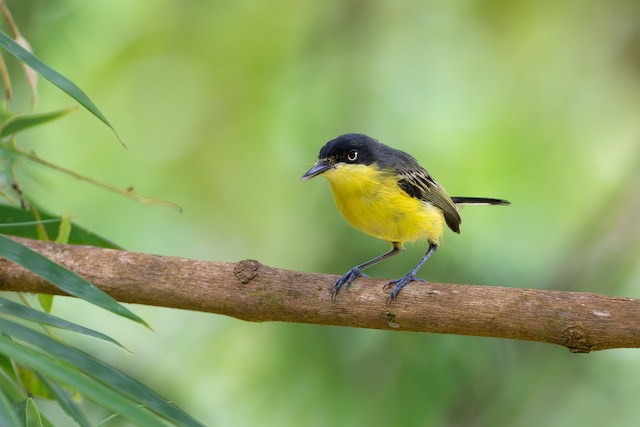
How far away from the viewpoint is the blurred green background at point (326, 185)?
15.5 ft

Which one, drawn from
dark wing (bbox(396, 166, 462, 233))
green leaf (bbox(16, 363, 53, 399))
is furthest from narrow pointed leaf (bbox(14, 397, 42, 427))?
dark wing (bbox(396, 166, 462, 233))

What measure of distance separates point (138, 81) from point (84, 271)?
473cm

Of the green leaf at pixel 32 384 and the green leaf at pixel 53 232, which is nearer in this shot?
the green leaf at pixel 32 384

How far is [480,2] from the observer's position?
21.5 ft

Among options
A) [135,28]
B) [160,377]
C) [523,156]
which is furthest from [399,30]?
[160,377]

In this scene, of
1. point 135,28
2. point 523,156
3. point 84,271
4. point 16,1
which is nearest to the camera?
point 84,271

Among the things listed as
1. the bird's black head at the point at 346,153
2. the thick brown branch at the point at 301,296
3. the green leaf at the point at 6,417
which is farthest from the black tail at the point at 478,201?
the green leaf at the point at 6,417

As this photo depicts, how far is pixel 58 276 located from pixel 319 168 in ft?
6.98

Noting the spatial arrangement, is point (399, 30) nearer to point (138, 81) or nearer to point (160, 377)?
point (138, 81)

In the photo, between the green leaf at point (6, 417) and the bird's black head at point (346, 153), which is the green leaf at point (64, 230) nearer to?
the bird's black head at point (346, 153)

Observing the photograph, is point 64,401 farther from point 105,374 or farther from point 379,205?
point 379,205

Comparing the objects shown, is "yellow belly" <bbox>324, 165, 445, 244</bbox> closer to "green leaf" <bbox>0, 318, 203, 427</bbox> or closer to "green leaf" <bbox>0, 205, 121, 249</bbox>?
"green leaf" <bbox>0, 205, 121, 249</bbox>

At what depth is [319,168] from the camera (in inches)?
166

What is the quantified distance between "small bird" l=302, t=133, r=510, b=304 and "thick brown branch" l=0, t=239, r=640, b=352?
37.7 inches
